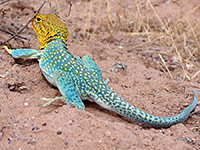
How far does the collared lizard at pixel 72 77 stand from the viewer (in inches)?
151

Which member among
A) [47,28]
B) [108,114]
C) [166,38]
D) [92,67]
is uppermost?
[47,28]

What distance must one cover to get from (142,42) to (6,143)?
464cm

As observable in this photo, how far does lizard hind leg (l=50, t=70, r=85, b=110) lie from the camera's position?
12.3 feet

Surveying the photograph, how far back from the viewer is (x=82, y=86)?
397 centimetres

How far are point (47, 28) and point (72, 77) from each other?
3.34ft

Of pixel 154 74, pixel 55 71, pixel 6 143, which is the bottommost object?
pixel 154 74

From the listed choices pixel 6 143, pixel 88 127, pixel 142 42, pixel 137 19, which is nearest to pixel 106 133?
pixel 88 127

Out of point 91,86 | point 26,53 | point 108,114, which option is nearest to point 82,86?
point 91,86

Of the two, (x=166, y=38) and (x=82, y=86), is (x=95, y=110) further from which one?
(x=166, y=38)

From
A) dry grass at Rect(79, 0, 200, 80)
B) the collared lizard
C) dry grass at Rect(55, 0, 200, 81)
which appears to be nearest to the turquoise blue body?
the collared lizard

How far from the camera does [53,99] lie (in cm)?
370

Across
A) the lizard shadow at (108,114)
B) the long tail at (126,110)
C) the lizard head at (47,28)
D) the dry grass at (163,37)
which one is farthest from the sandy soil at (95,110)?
the lizard head at (47,28)

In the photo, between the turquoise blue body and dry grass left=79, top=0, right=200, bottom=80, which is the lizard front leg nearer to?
the turquoise blue body

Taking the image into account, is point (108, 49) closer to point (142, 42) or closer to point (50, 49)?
point (142, 42)
